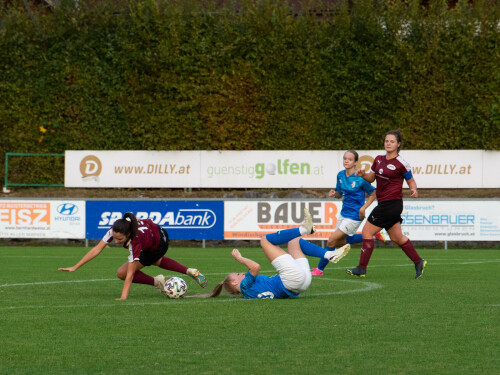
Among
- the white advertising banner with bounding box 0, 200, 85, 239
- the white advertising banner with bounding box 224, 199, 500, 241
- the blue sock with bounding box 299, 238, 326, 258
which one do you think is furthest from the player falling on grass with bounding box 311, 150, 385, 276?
the white advertising banner with bounding box 0, 200, 85, 239

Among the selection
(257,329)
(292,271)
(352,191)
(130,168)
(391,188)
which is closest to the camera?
(257,329)

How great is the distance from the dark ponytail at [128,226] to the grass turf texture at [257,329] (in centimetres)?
75

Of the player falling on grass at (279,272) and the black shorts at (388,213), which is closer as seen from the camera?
the player falling on grass at (279,272)

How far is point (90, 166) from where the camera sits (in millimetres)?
27141

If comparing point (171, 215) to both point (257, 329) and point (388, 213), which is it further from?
point (257, 329)

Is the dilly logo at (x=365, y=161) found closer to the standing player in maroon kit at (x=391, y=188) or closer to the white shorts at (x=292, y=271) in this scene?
the standing player in maroon kit at (x=391, y=188)

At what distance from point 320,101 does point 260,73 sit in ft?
6.91

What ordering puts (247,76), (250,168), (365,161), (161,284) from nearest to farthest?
A: (161,284)
(365,161)
(250,168)
(247,76)

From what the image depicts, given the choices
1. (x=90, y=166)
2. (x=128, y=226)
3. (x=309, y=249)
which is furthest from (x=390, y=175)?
(x=90, y=166)

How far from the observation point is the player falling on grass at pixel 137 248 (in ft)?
31.7

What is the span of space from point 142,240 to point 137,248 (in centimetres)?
31

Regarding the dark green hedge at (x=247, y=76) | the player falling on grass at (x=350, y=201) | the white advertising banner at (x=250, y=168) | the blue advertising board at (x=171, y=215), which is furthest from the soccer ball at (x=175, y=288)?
the dark green hedge at (x=247, y=76)

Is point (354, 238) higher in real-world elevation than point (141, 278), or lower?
higher

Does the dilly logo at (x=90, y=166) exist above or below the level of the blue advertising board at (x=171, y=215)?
above
